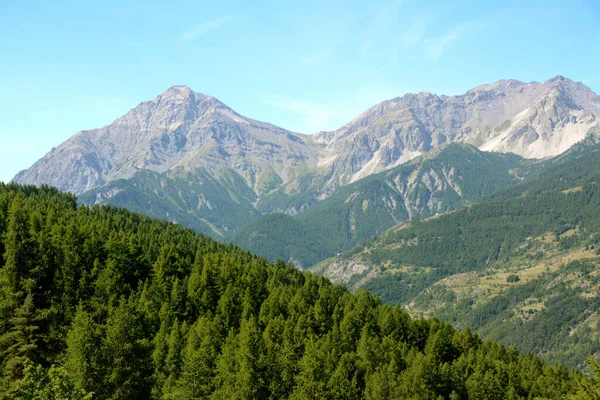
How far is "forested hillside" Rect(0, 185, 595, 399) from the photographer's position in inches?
2680

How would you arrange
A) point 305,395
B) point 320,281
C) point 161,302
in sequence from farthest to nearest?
point 320,281 < point 161,302 < point 305,395

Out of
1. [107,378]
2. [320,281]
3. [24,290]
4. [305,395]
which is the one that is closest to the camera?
[107,378]

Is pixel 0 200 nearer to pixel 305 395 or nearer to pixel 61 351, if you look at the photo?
pixel 61 351

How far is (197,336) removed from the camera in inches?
3748

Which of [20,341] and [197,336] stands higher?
[20,341]

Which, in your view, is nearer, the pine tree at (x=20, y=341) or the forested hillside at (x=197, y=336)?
the pine tree at (x=20, y=341)

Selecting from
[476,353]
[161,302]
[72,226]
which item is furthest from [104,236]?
[476,353]

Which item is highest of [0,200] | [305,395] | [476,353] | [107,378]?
[0,200]

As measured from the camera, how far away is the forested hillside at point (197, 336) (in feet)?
223

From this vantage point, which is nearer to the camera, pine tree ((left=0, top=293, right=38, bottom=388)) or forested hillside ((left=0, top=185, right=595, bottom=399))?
pine tree ((left=0, top=293, right=38, bottom=388))

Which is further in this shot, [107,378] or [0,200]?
[0,200]

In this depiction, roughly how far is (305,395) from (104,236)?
2734 inches

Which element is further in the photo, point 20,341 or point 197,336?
point 197,336

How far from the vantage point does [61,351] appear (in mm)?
80000
